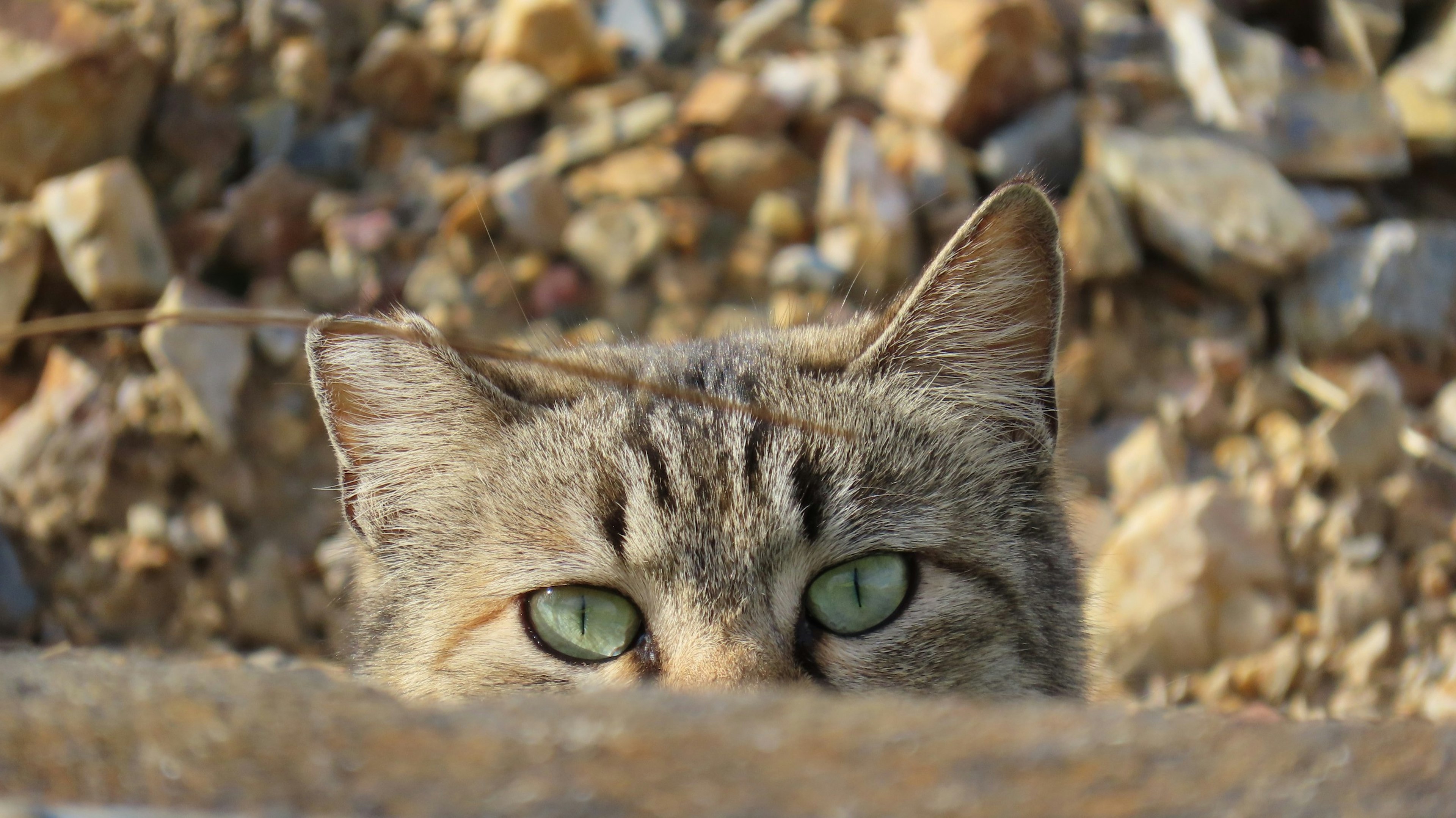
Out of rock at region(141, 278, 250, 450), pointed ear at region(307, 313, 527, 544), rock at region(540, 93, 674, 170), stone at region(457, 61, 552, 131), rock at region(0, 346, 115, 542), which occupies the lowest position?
rock at region(0, 346, 115, 542)

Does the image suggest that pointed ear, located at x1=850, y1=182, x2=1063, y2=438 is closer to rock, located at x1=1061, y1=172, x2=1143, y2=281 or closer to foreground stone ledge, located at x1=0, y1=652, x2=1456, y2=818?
foreground stone ledge, located at x1=0, y1=652, x2=1456, y2=818

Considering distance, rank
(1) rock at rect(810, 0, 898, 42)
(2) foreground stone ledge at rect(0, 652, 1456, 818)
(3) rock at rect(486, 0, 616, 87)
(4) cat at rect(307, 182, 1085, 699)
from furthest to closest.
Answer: (1) rock at rect(810, 0, 898, 42)
(3) rock at rect(486, 0, 616, 87)
(4) cat at rect(307, 182, 1085, 699)
(2) foreground stone ledge at rect(0, 652, 1456, 818)

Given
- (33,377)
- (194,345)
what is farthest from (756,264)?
(33,377)

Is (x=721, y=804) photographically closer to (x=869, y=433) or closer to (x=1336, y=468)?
(x=869, y=433)

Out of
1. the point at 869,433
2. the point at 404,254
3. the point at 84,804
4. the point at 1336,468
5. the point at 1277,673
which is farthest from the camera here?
the point at 404,254

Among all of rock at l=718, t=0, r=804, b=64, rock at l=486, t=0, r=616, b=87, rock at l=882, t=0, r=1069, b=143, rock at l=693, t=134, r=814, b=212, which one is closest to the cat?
rock at l=693, t=134, r=814, b=212

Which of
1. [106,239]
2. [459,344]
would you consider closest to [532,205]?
[106,239]

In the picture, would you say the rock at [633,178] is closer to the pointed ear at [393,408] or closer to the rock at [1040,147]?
the rock at [1040,147]
